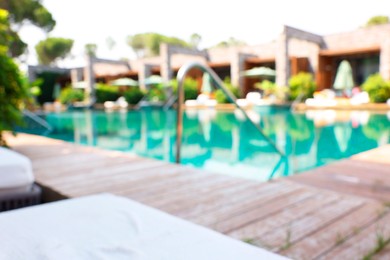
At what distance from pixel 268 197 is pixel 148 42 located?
6262 cm

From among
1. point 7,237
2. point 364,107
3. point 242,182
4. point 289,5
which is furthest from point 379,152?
point 289,5

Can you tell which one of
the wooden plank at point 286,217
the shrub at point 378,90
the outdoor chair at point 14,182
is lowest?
the wooden plank at point 286,217

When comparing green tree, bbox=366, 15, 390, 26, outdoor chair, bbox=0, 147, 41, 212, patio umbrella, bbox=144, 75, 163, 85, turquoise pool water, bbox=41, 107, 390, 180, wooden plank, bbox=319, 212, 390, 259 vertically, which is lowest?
turquoise pool water, bbox=41, 107, 390, 180

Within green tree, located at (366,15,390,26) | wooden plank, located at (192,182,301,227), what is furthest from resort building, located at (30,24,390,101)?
green tree, located at (366,15,390,26)

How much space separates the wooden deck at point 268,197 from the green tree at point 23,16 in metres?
30.1

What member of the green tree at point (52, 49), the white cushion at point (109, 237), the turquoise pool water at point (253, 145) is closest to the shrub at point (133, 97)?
the turquoise pool water at point (253, 145)

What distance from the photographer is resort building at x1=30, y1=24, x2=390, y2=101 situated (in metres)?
17.9

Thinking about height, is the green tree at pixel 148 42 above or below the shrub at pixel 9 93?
above

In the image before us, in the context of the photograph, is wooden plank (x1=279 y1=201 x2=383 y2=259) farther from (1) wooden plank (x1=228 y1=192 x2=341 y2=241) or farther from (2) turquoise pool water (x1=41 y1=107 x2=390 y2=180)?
(2) turquoise pool water (x1=41 y1=107 x2=390 y2=180)

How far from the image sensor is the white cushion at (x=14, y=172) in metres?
2.17

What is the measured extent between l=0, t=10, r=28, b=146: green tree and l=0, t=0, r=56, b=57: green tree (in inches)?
1112

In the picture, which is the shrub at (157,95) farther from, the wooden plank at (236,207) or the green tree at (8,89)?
the wooden plank at (236,207)

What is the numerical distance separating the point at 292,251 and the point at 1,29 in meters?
4.19

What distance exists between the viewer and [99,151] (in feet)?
14.1
